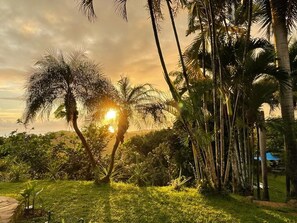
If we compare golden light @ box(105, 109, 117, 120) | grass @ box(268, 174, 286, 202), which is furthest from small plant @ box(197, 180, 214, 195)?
grass @ box(268, 174, 286, 202)

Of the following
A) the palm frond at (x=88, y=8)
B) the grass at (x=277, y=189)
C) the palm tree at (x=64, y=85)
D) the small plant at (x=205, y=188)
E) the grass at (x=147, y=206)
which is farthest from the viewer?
the grass at (x=277, y=189)

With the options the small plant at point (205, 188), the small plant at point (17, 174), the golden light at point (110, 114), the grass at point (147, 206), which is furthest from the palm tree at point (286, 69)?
the small plant at point (17, 174)

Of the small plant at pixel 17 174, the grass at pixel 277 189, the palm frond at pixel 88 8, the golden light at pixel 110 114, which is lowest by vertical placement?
the grass at pixel 277 189

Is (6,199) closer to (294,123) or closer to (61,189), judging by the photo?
(61,189)

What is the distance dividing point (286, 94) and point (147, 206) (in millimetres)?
5035

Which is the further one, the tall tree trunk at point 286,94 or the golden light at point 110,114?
the golden light at point 110,114

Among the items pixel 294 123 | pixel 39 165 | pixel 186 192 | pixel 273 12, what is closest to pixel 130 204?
pixel 186 192

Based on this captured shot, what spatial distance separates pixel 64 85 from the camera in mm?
10000

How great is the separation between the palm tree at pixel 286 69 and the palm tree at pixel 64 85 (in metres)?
5.38

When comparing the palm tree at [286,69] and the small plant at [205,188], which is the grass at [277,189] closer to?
the palm tree at [286,69]

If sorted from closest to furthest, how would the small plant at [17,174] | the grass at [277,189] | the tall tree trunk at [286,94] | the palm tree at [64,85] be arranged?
the tall tree trunk at [286,94], the palm tree at [64,85], the small plant at [17,174], the grass at [277,189]

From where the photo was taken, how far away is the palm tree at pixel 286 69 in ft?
28.0

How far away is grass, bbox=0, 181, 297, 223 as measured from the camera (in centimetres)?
623

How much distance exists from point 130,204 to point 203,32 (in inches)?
210
